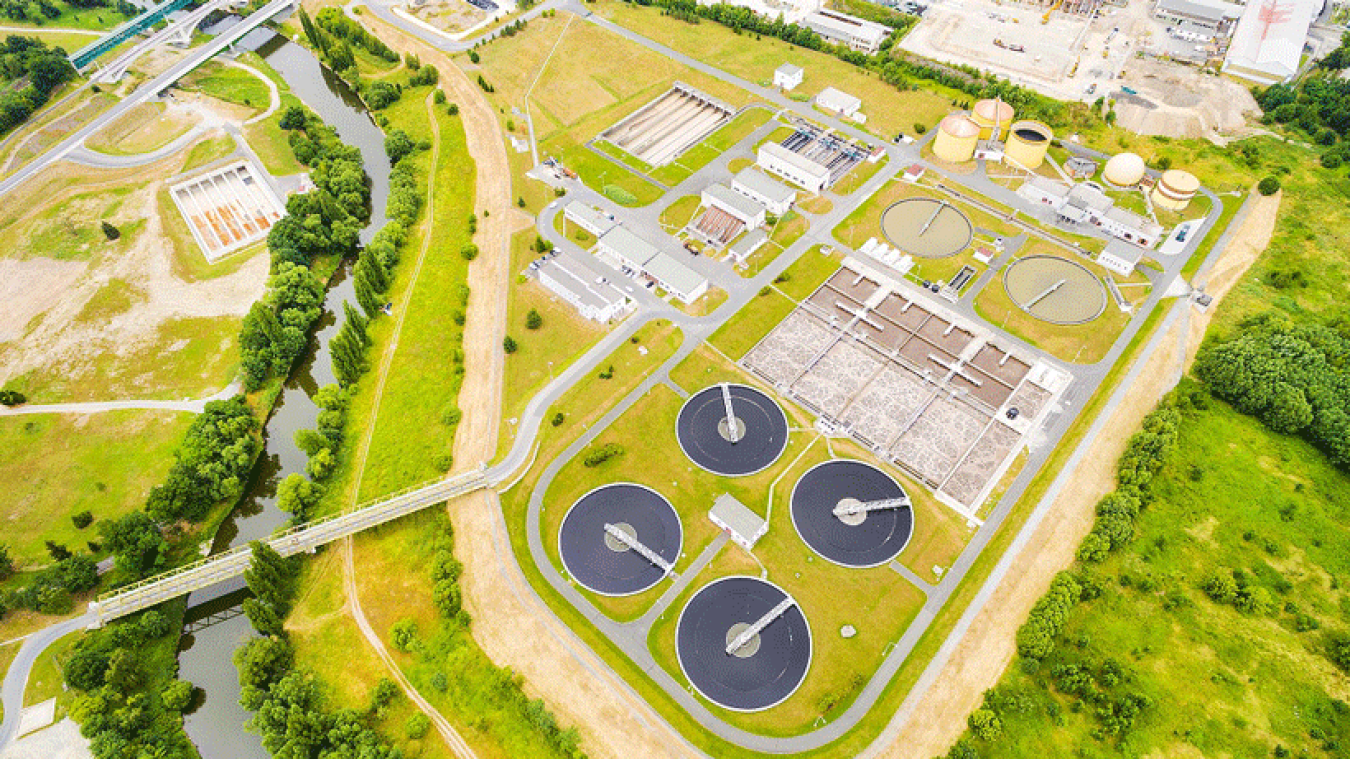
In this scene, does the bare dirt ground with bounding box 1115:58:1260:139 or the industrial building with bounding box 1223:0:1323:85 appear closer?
the bare dirt ground with bounding box 1115:58:1260:139

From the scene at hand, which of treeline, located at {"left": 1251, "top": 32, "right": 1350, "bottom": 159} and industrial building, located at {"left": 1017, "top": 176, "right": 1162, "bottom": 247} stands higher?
treeline, located at {"left": 1251, "top": 32, "right": 1350, "bottom": 159}

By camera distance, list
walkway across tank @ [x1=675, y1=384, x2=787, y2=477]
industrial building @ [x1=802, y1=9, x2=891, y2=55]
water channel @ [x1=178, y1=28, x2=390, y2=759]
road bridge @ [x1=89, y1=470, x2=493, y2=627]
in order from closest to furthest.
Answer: water channel @ [x1=178, y1=28, x2=390, y2=759]
road bridge @ [x1=89, y1=470, x2=493, y2=627]
walkway across tank @ [x1=675, y1=384, x2=787, y2=477]
industrial building @ [x1=802, y1=9, x2=891, y2=55]

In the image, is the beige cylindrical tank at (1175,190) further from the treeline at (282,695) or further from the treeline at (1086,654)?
the treeline at (282,695)

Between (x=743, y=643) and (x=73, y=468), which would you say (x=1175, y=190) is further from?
(x=73, y=468)

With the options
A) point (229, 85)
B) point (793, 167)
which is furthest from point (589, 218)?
point (229, 85)

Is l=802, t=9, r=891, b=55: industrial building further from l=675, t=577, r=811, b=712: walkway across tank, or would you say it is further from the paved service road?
the paved service road

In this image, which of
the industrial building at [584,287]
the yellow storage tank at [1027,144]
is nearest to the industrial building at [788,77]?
the yellow storage tank at [1027,144]

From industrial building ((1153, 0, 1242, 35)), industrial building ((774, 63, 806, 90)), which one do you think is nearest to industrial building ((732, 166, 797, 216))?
industrial building ((774, 63, 806, 90))
